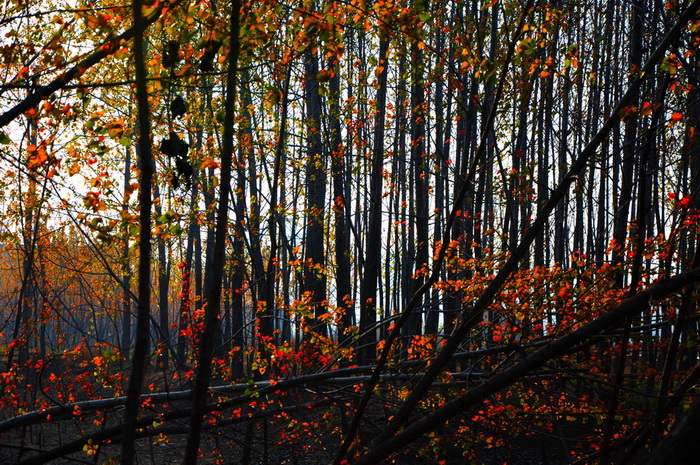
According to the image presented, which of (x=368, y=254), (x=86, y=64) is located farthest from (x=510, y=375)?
(x=368, y=254)

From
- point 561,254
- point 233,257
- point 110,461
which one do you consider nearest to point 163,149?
point 110,461

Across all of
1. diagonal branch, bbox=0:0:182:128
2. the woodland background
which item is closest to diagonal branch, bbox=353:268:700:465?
the woodland background

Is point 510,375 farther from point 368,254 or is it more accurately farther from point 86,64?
point 368,254

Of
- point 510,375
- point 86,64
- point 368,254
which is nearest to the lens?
point 510,375

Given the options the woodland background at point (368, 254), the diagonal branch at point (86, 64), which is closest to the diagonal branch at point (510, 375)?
the woodland background at point (368, 254)

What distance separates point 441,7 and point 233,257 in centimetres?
560

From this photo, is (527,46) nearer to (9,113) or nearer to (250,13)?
(250,13)

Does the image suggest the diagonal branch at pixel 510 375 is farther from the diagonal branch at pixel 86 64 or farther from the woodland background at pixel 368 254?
the diagonal branch at pixel 86 64

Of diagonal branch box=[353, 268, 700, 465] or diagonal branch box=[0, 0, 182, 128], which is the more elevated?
diagonal branch box=[0, 0, 182, 128]

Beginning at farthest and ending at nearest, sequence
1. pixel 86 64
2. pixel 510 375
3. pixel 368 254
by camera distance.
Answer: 1. pixel 368 254
2. pixel 86 64
3. pixel 510 375

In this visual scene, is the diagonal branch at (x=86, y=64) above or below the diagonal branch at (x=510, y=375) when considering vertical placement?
above

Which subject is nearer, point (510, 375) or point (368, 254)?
point (510, 375)

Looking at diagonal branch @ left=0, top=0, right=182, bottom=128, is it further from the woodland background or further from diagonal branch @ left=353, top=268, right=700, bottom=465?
diagonal branch @ left=353, top=268, right=700, bottom=465

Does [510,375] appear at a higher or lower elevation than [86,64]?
lower
